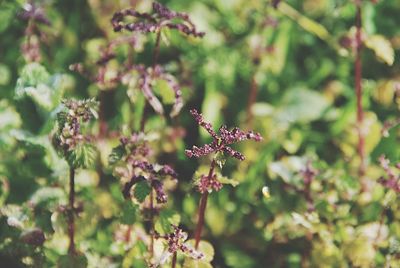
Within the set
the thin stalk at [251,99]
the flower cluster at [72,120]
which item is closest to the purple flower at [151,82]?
the flower cluster at [72,120]

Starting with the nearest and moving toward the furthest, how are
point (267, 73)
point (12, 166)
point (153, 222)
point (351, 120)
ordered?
point (153, 222), point (12, 166), point (351, 120), point (267, 73)

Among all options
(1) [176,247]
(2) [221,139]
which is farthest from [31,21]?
(1) [176,247]

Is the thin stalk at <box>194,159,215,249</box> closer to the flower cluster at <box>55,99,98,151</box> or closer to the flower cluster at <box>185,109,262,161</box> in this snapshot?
the flower cluster at <box>185,109,262,161</box>

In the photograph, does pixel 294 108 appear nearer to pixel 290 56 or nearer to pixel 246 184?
pixel 290 56

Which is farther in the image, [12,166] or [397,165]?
[12,166]

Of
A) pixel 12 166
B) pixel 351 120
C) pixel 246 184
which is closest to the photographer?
pixel 12 166

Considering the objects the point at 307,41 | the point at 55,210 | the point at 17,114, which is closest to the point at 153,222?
the point at 55,210

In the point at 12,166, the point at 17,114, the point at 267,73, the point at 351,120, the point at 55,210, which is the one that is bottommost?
the point at 55,210

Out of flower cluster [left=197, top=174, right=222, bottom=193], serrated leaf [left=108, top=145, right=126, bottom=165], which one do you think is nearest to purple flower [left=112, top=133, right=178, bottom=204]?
serrated leaf [left=108, top=145, right=126, bottom=165]

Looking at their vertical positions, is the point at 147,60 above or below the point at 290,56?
below
